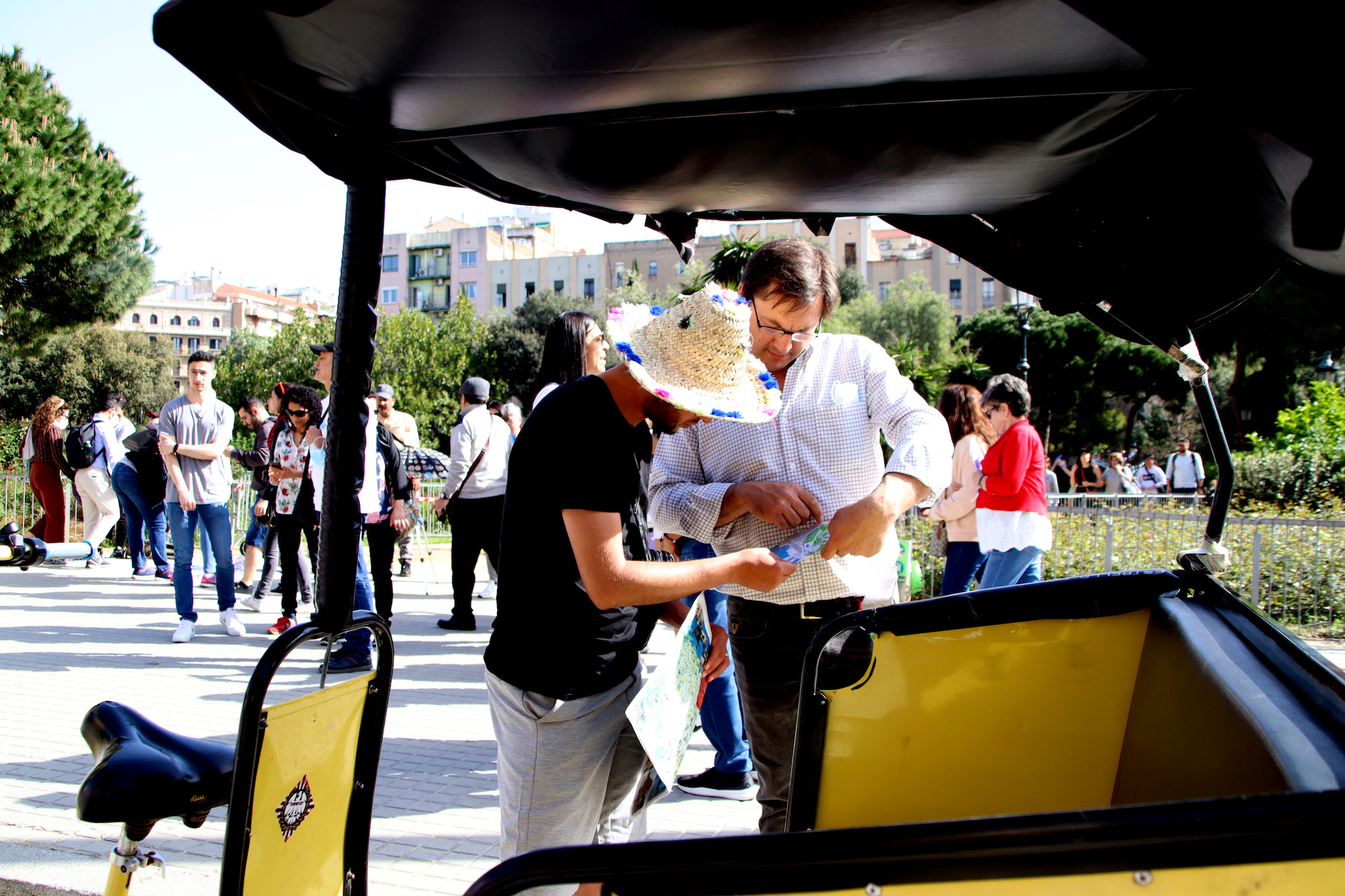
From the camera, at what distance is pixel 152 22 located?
1.38 metres

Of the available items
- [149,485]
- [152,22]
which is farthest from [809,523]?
[149,485]

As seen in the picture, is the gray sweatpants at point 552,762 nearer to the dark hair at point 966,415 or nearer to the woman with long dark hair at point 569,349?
the woman with long dark hair at point 569,349

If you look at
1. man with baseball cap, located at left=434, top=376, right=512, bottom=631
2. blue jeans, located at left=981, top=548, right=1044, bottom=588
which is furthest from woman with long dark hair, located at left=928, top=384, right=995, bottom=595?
man with baseball cap, located at left=434, top=376, right=512, bottom=631

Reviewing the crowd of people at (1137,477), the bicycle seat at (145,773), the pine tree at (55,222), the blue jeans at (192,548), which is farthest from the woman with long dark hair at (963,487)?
the pine tree at (55,222)

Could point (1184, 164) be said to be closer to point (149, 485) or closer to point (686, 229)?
point (686, 229)

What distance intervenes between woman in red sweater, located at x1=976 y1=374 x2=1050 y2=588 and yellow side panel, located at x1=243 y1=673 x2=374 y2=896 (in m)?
4.51

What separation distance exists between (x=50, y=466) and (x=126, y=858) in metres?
11.0

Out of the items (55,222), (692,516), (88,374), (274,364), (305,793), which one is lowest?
(305,793)

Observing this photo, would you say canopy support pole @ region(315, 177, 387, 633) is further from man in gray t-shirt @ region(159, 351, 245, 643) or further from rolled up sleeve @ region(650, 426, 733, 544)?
man in gray t-shirt @ region(159, 351, 245, 643)

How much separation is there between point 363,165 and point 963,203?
163 cm

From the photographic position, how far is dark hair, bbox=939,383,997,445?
6484mm

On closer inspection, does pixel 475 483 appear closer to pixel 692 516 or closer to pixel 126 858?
pixel 692 516

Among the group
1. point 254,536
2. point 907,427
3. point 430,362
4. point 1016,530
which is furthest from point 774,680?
point 430,362

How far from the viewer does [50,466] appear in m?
10.8
